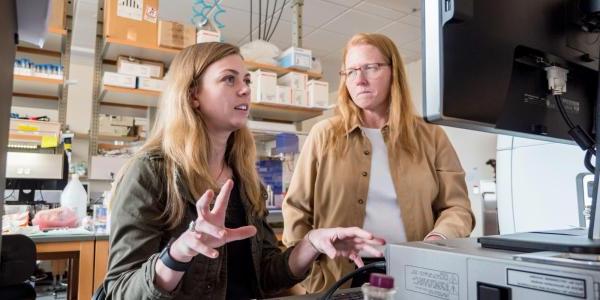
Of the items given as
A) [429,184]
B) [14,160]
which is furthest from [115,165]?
[429,184]

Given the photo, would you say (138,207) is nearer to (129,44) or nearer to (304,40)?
(129,44)

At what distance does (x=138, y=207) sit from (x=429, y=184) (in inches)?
28.8

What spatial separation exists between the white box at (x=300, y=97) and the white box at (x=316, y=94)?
3 centimetres

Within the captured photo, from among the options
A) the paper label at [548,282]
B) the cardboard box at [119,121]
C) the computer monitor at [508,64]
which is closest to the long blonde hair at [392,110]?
the computer monitor at [508,64]

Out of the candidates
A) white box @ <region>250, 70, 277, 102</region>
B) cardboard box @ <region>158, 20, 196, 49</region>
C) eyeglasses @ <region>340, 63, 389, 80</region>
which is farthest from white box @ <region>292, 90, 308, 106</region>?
eyeglasses @ <region>340, 63, 389, 80</region>

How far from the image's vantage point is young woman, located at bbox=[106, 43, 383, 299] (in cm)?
74

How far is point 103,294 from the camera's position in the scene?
0.87 m

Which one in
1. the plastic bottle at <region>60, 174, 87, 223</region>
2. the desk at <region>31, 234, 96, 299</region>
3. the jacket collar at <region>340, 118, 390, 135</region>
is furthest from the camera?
the plastic bottle at <region>60, 174, 87, 223</region>

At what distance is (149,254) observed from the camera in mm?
864

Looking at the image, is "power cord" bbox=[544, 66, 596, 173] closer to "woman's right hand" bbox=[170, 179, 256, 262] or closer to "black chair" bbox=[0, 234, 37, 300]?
"woman's right hand" bbox=[170, 179, 256, 262]

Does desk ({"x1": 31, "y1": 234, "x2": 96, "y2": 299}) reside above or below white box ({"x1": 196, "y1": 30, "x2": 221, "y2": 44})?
below

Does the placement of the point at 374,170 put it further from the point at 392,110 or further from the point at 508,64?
the point at 508,64

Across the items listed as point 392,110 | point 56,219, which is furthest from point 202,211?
point 56,219

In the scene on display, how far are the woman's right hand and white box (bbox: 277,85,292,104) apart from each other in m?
2.37
